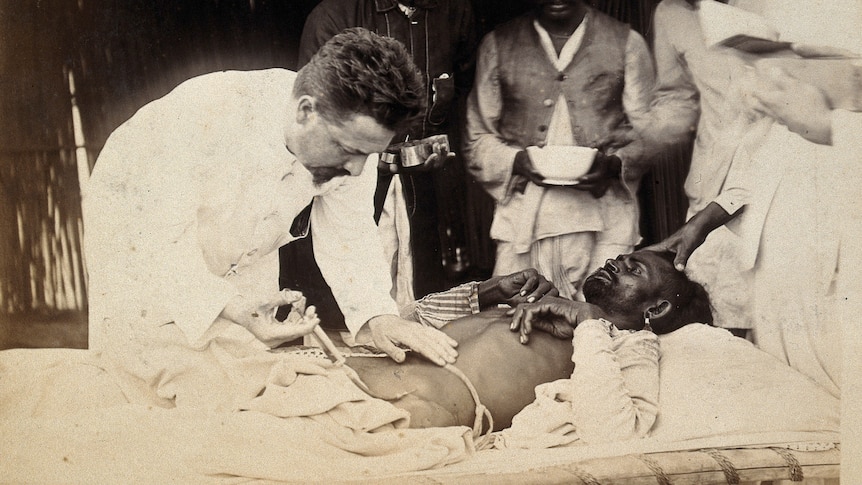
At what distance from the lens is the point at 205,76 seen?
13.3ft

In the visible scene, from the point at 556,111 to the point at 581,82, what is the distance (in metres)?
0.17

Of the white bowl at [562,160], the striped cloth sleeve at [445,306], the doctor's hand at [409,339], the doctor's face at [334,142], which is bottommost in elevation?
the doctor's hand at [409,339]

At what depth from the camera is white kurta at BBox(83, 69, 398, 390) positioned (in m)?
3.98

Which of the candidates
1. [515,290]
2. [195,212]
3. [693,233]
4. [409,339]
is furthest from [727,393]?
[195,212]

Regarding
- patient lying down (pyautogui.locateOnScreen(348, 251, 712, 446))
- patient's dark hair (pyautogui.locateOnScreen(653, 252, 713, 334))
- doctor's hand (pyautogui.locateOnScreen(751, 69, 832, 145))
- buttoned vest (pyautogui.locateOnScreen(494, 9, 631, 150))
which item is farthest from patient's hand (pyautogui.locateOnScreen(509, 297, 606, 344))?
doctor's hand (pyautogui.locateOnScreen(751, 69, 832, 145))

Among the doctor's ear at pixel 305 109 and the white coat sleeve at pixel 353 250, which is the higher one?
the doctor's ear at pixel 305 109

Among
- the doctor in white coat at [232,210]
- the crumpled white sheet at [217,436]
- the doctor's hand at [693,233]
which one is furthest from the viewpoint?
the doctor's hand at [693,233]

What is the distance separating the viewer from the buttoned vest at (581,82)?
4145 mm

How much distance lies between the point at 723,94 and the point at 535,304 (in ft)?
4.01

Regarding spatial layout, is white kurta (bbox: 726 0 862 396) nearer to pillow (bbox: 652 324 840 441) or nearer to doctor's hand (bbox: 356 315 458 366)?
pillow (bbox: 652 324 840 441)

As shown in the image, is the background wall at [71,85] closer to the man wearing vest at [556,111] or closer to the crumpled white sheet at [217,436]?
the man wearing vest at [556,111]

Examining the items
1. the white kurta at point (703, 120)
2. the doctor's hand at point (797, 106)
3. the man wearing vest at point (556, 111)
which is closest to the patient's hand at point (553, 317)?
the man wearing vest at point (556, 111)

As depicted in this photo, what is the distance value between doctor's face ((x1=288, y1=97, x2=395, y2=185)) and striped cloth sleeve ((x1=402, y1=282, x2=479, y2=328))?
631mm

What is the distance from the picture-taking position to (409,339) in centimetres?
402
